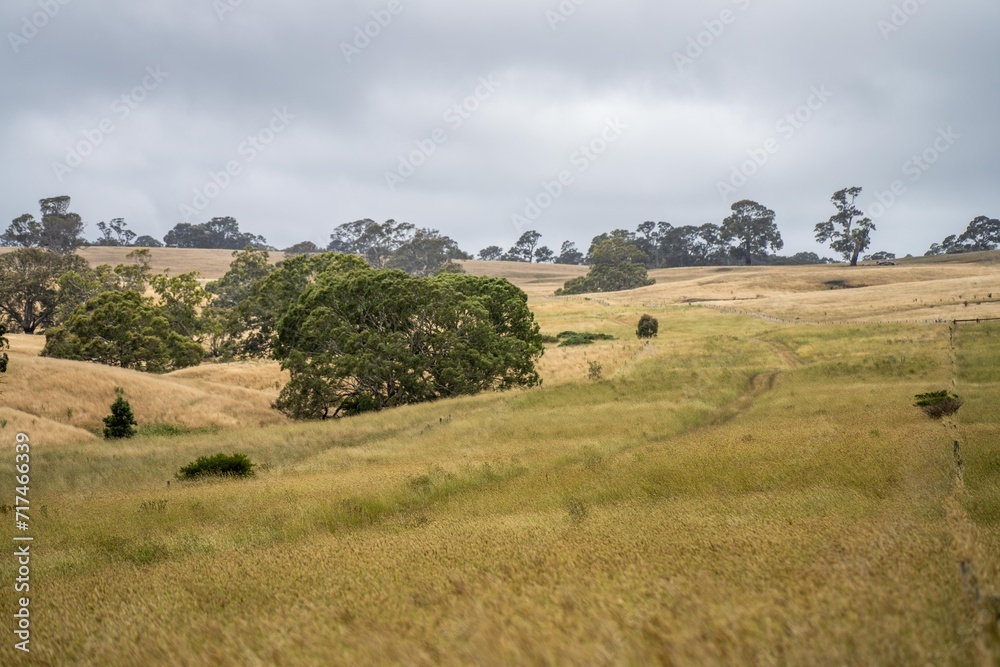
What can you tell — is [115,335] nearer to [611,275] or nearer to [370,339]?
[370,339]

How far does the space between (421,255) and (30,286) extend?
8445 cm

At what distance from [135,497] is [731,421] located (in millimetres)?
18122

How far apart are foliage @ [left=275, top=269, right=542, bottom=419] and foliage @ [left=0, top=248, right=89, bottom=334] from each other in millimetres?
52603

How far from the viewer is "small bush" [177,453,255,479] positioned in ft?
61.8

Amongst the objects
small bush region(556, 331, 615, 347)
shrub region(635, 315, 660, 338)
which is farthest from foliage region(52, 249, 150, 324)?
shrub region(635, 315, 660, 338)

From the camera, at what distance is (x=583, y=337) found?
6394cm

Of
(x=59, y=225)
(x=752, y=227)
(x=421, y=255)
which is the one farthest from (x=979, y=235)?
(x=59, y=225)

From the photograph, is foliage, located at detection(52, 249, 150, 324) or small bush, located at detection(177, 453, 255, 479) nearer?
small bush, located at detection(177, 453, 255, 479)

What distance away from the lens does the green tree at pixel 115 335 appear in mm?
50188

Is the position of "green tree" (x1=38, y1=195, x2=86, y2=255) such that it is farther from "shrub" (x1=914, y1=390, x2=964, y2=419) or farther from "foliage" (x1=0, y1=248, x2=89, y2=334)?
"shrub" (x1=914, y1=390, x2=964, y2=419)

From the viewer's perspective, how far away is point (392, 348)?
3794 centimetres

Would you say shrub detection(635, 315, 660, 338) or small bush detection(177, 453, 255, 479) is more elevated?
shrub detection(635, 315, 660, 338)

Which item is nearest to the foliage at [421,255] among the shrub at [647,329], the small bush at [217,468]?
the shrub at [647,329]

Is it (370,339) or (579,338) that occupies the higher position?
(370,339)
